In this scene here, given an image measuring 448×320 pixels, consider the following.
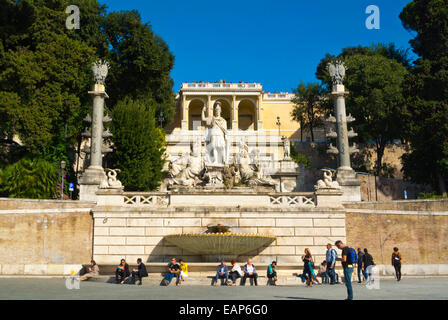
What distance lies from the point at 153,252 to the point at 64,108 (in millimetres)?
14504

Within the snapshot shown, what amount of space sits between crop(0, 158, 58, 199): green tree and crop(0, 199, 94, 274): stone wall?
16.4ft

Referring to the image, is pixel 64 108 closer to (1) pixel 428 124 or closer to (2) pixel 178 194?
(2) pixel 178 194

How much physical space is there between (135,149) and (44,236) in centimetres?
1295

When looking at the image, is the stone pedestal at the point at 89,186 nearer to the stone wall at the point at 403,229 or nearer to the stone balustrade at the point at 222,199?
the stone balustrade at the point at 222,199

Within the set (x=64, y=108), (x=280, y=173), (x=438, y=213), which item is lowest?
(x=438, y=213)

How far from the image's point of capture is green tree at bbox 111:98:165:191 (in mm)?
33375

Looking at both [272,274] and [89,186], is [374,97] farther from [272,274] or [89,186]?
[272,274]

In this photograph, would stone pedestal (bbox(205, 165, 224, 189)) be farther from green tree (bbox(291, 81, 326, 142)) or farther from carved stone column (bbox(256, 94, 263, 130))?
carved stone column (bbox(256, 94, 263, 130))

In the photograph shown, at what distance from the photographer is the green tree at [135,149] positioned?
3338 cm

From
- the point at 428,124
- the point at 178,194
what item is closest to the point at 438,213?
the point at 428,124

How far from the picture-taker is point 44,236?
71.7 ft

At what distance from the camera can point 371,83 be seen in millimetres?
41812

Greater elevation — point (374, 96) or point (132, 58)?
point (132, 58)

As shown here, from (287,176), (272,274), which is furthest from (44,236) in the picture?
(287,176)
